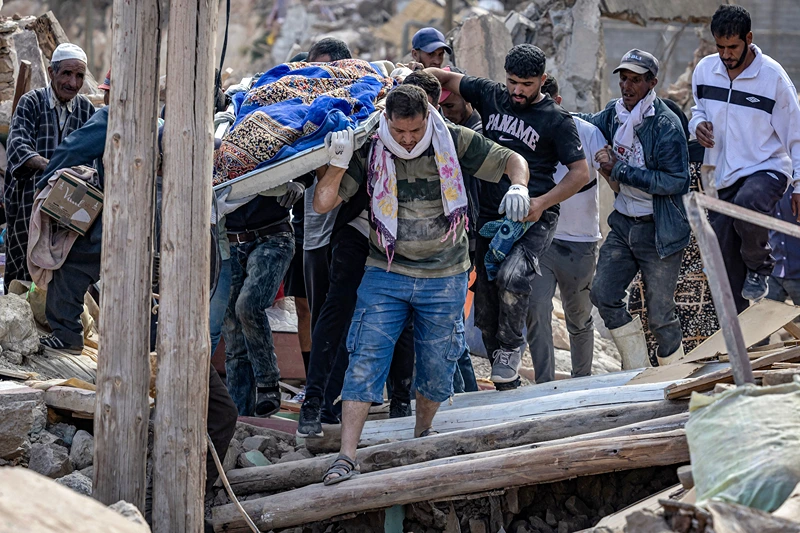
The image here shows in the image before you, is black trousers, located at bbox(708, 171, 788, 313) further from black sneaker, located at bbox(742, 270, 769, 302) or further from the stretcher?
the stretcher

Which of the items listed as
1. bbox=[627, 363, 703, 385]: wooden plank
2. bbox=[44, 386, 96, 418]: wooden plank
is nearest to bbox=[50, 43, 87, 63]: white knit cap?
bbox=[44, 386, 96, 418]: wooden plank

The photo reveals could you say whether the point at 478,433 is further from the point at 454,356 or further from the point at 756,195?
the point at 756,195

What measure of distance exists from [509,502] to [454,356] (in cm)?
84

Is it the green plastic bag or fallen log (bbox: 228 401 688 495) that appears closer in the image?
the green plastic bag

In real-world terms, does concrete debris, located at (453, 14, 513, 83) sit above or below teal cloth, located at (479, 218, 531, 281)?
above

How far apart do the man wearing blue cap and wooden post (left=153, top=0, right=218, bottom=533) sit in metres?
2.60

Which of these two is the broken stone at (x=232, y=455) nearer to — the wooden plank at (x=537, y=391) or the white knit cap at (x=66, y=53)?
the wooden plank at (x=537, y=391)

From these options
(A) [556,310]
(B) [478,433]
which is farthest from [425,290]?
(A) [556,310]

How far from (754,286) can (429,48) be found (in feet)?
8.71

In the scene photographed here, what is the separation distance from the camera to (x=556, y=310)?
1019 centimetres

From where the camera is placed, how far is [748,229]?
6.17 meters

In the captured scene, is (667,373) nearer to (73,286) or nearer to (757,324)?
(757,324)

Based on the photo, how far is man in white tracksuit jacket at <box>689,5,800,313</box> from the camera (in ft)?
20.1

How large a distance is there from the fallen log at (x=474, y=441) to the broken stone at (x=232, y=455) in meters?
0.32
